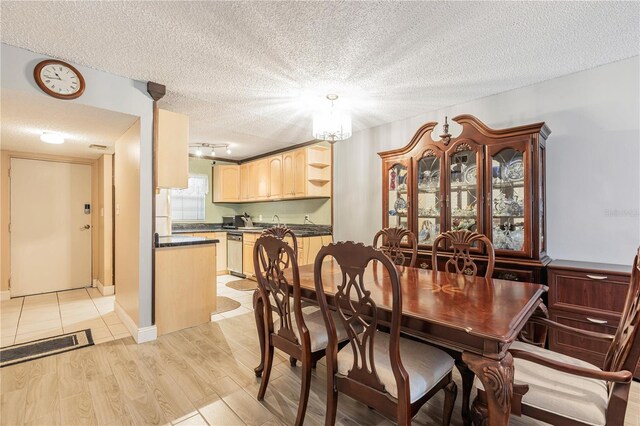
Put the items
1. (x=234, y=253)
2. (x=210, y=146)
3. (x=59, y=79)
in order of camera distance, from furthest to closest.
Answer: (x=234, y=253) < (x=210, y=146) < (x=59, y=79)

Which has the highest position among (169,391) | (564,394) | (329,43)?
(329,43)

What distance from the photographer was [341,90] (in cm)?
292

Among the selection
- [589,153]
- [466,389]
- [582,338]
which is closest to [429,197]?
[589,153]

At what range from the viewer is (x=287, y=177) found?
17.1ft

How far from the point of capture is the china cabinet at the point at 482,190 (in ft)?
8.39

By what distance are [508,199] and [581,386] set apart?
1804mm

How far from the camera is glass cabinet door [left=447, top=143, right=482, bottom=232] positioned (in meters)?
2.93

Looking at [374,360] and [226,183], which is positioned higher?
[226,183]

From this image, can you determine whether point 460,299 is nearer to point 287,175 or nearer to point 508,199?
point 508,199

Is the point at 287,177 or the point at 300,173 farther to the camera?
the point at 287,177

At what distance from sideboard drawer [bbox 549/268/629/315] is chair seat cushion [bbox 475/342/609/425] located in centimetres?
121

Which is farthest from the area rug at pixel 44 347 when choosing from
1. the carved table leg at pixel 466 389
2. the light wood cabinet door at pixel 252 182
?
the light wood cabinet door at pixel 252 182

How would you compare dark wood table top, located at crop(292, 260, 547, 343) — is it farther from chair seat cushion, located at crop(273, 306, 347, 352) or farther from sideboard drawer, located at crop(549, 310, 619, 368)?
sideboard drawer, located at crop(549, 310, 619, 368)

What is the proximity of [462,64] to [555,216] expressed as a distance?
1644 mm
